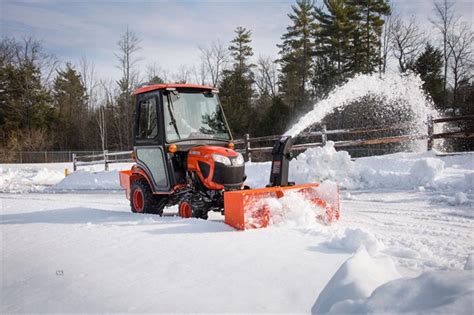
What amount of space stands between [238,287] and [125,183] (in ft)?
17.6

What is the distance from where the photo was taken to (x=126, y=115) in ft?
128

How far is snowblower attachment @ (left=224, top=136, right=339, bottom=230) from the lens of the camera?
15.2ft

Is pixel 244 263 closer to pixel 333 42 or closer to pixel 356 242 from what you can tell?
pixel 356 242

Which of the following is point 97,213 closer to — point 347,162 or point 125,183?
point 125,183

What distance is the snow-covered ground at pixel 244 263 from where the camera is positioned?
211cm

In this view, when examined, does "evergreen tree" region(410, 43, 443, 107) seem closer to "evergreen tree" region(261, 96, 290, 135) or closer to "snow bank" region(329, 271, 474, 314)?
"evergreen tree" region(261, 96, 290, 135)

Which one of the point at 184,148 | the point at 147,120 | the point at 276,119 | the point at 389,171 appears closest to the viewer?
the point at 184,148

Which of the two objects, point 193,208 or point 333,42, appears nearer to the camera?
point 193,208

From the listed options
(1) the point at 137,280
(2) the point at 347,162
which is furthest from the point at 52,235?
(2) the point at 347,162

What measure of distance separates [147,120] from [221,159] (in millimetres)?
1668

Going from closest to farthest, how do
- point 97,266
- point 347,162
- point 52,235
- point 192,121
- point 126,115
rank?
1. point 97,266
2. point 52,235
3. point 192,121
4. point 347,162
5. point 126,115

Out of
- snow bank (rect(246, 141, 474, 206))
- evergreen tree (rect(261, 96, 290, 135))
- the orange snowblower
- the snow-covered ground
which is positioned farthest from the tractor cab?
evergreen tree (rect(261, 96, 290, 135))

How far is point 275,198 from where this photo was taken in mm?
4965

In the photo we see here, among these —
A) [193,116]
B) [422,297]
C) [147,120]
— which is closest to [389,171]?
[193,116]
